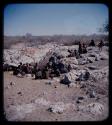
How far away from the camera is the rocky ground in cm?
397

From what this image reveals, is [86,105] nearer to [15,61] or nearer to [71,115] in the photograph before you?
[71,115]

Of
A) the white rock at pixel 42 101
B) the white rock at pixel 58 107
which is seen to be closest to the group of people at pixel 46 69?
the white rock at pixel 42 101

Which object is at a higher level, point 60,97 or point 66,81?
point 66,81

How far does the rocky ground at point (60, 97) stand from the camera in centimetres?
397

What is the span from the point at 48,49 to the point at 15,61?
1464 millimetres

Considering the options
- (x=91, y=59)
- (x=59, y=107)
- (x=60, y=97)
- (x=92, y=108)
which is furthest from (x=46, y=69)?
(x=92, y=108)

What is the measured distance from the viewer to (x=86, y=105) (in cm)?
460

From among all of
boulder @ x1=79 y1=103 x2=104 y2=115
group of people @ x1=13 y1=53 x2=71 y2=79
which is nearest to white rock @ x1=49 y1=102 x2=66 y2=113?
boulder @ x1=79 y1=103 x2=104 y2=115

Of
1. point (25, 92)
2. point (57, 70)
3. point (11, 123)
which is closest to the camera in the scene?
point (11, 123)

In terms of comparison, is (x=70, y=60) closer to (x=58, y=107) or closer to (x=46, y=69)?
(x=46, y=69)

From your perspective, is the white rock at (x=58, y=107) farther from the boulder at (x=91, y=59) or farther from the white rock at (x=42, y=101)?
the boulder at (x=91, y=59)

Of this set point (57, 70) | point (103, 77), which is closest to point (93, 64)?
point (57, 70)

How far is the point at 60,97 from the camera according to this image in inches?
206

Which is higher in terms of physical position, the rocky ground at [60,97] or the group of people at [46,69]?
the group of people at [46,69]
